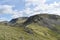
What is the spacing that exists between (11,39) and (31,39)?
20115mm

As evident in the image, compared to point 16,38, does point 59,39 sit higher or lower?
lower

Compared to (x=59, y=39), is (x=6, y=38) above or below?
above

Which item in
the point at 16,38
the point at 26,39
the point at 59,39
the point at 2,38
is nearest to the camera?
the point at 2,38

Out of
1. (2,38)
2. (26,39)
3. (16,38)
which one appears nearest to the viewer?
(2,38)

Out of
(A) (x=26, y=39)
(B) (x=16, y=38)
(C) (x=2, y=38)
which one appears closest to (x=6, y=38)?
(C) (x=2, y=38)

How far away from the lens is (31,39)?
11844 cm

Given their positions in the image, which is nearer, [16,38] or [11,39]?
[11,39]

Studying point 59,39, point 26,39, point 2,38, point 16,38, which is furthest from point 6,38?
point 59,39

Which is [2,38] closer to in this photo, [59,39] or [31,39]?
[31,39]

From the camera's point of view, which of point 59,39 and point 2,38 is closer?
point 2,38

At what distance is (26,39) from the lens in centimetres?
11562

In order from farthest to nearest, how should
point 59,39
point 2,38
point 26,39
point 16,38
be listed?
point 59,39, point 26,39, point 16,38, point 2,38

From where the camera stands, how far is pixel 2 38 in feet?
324

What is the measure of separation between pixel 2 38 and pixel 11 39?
5.07 m
